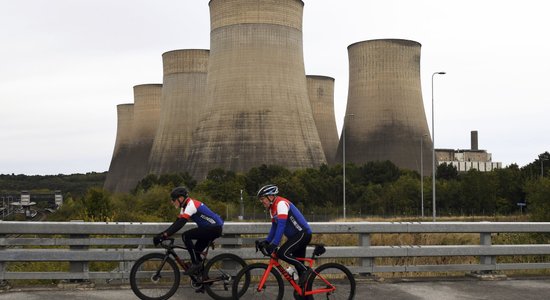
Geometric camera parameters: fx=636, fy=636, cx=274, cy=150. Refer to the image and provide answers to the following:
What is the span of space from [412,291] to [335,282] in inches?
41.1

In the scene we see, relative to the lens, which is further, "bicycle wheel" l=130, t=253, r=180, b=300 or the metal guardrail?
the metal guardrail

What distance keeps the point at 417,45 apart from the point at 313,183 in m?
16.7

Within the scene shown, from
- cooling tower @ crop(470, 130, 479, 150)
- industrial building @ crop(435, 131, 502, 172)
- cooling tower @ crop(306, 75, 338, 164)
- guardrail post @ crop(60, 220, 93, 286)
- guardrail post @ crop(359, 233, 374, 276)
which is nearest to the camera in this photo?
guardrail post @ crop(60, 220, 93, 286)

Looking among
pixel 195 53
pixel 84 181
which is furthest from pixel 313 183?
pixel 84 181

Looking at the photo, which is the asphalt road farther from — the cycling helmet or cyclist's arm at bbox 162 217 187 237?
the cycling helmet

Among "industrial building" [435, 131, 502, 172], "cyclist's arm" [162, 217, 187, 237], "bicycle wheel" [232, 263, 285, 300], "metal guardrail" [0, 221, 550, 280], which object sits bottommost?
"bicycle wheel" [232, 263, 285, 300]

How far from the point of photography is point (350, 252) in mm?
7449

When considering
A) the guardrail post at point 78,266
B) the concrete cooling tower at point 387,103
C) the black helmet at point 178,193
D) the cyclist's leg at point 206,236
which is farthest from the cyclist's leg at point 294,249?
the concrete cooling tower at point 387,103

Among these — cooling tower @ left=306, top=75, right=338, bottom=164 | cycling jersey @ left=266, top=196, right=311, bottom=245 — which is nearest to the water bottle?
cycling jersey @ left=266, top=196, right=311, bottom=245

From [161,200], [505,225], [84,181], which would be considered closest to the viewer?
[505,225]

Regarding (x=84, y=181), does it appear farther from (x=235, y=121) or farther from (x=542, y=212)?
(x=542, y=212)

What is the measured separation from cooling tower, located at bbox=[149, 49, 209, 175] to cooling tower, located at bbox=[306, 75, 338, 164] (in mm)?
12549

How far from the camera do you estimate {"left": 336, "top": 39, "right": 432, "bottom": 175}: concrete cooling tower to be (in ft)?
164

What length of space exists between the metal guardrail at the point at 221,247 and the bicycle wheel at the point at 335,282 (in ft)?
2.84
